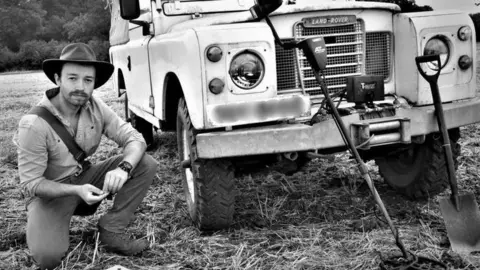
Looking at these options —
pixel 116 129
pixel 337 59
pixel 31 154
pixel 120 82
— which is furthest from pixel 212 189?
pixel 120 82

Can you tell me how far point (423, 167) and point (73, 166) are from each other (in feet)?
8.48

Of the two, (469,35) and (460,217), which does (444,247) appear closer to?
(460,217)

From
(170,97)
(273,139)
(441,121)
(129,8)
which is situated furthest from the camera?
(170,97)

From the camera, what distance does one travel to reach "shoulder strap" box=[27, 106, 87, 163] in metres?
3.37

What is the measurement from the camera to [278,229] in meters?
3.93

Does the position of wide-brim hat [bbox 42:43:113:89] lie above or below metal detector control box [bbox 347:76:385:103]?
above

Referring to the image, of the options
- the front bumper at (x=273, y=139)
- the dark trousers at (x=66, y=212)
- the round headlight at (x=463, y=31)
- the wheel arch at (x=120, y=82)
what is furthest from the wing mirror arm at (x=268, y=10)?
the wheel arch at (x=120, y=82)

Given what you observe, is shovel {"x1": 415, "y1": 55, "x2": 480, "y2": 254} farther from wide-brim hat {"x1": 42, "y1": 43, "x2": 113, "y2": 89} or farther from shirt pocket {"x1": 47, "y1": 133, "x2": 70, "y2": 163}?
shirt pocket {"x1": 47, "y1": 133, "x2": 70, "y2": 163}

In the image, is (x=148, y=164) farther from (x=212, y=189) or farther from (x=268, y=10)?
(x=268, y=10)

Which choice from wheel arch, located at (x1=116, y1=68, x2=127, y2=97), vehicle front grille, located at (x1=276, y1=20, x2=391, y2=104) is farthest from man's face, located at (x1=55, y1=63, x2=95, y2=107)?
wheel arch, located at (x1=116, y1=68, x2=127, y2=97)

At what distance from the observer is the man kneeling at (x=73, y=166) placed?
3258 mm

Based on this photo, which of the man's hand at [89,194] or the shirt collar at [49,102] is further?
the shirt collar at [49,102]

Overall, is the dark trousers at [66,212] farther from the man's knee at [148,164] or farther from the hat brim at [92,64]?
the hat brim at [92,64]

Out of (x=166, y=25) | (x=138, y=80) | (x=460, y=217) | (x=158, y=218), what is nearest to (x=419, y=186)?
(x=460, y=217)
